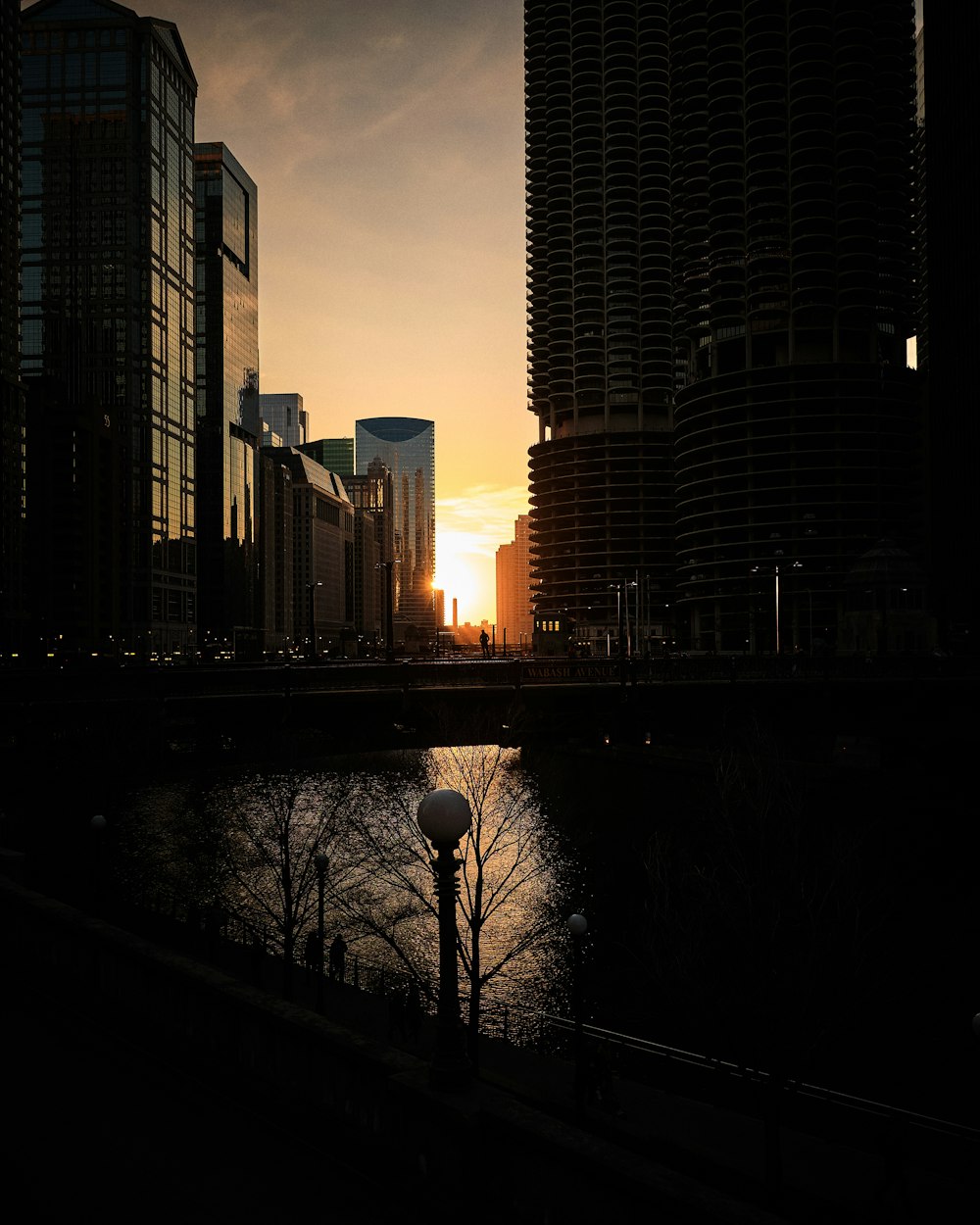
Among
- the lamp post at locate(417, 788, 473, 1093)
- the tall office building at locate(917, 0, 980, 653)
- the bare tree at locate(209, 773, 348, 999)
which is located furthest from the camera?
the tall office building at locate(917, 0, 980, 653)

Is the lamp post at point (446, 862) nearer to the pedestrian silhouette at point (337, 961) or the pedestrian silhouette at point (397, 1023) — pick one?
the pedestrian silhouette at point (397, 1023)

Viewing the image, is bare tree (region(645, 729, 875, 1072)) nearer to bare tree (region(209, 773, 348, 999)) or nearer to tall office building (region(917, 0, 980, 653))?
bare tree (region(209, 773, 348, 999))

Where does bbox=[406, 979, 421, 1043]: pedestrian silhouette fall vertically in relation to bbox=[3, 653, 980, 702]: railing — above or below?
below

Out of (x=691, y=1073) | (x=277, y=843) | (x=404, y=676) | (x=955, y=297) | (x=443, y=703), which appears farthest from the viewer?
(x=955, y=297)

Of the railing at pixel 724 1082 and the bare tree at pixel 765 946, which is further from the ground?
the bare tree at pixel 765 946

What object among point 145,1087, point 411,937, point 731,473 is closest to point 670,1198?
point 145,1087

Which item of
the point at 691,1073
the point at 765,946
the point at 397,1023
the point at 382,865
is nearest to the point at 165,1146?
the point at 397,1023

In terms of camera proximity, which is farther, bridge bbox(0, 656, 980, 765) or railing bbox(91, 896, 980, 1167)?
bridge bbox(0, 656, 980, 765)

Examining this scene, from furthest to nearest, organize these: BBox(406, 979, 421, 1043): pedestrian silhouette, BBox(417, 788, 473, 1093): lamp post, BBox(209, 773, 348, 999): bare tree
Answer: BBox(209, 773, 348, 999): bare tree
BBox(406, 979, 421, 1043): pedestrian silhouette
BBox(417, 788, 473, 1093): lamp post

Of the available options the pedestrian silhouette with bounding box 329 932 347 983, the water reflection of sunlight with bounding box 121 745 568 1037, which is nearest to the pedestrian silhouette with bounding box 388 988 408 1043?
the water reflection of sunlight with bounding box 121 745 568 1037

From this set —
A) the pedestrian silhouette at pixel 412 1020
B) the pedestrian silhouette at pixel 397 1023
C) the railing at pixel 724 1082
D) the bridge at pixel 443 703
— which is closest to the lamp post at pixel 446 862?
the railing at pixel 724 1082

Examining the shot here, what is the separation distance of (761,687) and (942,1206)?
59.7 m

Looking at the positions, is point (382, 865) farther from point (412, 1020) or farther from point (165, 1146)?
point (165, 1146)

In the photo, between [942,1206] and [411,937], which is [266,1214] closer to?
[942,1206]
